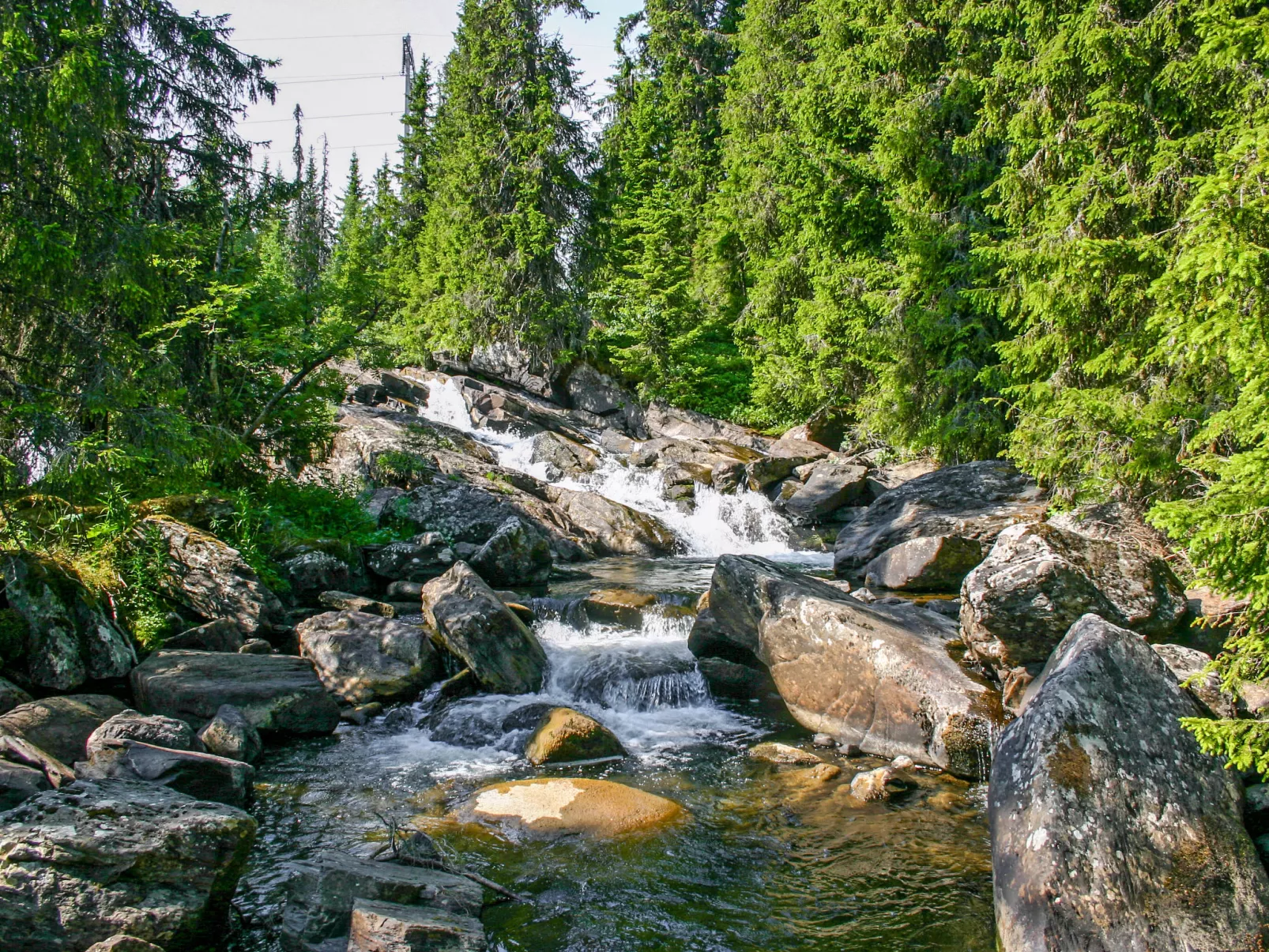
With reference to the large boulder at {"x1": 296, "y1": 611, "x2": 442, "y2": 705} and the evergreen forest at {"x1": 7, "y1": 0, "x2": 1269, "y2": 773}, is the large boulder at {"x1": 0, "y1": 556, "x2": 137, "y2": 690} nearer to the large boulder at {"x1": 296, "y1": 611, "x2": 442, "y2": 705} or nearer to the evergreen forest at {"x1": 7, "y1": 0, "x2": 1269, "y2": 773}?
the evergreen forest at {"x1": 7, "y1": 0, "x2": 1269, "y2": 773}

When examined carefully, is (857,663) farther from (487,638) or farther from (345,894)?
(345,894)

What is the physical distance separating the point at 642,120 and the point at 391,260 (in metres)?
12.4

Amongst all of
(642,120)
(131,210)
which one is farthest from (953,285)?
(642,120)

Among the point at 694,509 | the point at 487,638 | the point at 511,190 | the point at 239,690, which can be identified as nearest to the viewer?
the point at 239,690

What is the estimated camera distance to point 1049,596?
677 cm

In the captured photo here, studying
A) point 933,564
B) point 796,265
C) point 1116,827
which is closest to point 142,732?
point 1116,827

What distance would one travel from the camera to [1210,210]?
455 centimetres

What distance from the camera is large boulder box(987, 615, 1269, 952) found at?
11.9 ft

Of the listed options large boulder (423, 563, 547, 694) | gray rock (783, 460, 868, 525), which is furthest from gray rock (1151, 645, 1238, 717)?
gray rock (783, 460, 868, 525)

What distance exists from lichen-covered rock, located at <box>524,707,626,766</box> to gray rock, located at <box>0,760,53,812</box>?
3464 mm

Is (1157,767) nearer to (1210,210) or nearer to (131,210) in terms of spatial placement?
(1210,210)

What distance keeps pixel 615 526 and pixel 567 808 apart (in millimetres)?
10503

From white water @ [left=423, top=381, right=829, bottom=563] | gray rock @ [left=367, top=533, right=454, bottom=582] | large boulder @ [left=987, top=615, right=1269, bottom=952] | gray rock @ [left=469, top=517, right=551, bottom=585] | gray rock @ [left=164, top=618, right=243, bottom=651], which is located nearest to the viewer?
large boulder @ [left=987, top=615, right=1269, bottom=952]

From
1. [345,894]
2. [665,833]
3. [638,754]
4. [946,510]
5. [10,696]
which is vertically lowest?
[638,754]
